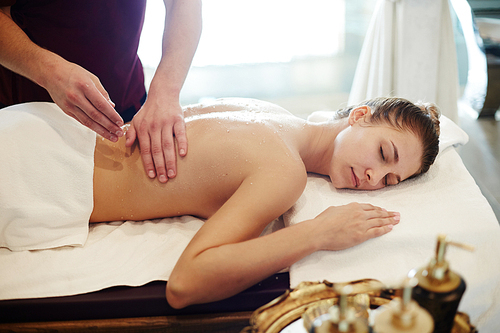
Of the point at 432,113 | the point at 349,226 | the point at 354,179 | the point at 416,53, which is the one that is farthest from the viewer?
the point at 416,53

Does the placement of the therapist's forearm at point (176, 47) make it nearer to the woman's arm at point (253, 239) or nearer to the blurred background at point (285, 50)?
the woman's arm at point (253, 239)

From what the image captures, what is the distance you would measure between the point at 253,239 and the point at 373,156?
1.77ft

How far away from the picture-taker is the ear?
1362 millimetres

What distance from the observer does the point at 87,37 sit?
5.00 ft

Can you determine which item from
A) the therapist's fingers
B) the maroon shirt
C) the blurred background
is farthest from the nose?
the blurred background

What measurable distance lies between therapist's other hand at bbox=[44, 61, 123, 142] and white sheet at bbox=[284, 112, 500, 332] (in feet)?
2.15

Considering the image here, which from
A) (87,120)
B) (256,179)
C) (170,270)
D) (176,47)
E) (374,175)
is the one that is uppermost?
(176,47)

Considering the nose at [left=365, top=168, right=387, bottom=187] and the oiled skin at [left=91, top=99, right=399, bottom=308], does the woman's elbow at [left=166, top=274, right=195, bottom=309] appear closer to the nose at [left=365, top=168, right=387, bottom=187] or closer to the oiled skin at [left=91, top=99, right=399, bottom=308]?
the oiled skin at [left=91, top=99, right=399, bottom=308]

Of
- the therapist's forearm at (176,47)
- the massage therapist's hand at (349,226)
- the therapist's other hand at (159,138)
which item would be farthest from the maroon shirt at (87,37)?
the massage therapist's hand at (349,226)

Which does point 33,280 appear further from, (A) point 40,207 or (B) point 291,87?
(B) point 291,87

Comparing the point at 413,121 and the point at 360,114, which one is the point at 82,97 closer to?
the point at 360,114

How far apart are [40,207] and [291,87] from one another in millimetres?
3068

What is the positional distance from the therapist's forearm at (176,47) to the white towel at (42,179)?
317 mm

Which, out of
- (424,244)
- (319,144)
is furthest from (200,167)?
(424,244)
